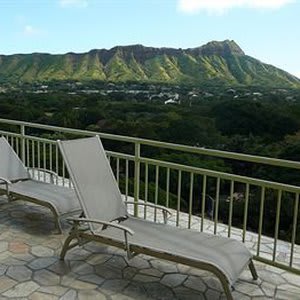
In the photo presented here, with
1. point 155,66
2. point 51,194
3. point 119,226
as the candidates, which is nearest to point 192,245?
point 119,226

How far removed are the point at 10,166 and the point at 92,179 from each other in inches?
74.8

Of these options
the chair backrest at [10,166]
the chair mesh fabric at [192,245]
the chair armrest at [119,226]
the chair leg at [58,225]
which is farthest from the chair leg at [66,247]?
the chair backrest at [10,166]

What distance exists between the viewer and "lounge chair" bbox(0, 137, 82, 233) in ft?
14.5

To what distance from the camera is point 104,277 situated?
11.1 feet

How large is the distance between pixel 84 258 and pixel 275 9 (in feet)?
58.3

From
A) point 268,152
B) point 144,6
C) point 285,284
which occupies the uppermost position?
point 144,6

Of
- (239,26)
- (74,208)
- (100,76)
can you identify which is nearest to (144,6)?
(239,26)

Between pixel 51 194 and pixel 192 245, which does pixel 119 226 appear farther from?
pixel 51 194

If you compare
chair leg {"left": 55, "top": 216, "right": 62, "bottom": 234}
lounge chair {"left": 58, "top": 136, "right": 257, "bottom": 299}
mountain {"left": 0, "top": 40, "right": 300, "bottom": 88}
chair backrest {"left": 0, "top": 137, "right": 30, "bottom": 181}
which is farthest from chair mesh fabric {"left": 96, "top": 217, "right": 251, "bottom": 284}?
mountain {"left": 0, "top": 40, "right": 300, "bottom": 88}

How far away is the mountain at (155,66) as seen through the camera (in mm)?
70562

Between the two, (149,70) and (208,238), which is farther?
(149,70)

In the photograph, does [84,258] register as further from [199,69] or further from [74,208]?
[199,69]

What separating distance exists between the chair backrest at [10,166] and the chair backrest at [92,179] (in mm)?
1620

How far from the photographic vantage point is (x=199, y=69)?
74.4 m
